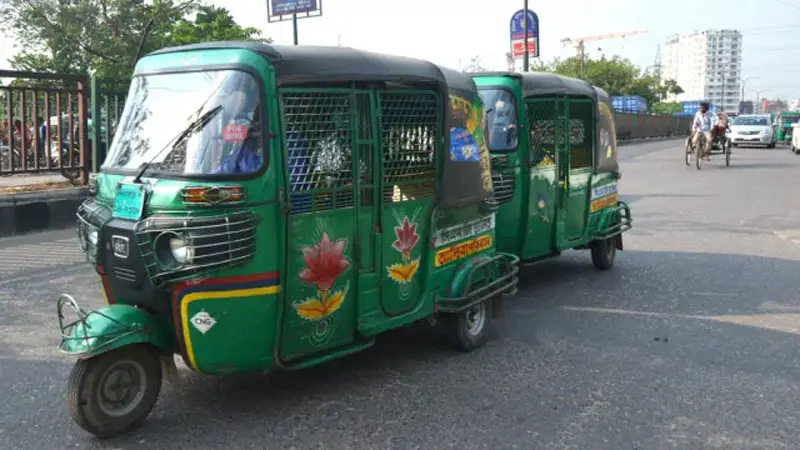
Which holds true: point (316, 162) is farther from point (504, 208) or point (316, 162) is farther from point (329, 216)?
point (504, 208)

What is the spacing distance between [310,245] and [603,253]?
484 cm

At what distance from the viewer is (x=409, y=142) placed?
15.7 feet

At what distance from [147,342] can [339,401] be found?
112 centimetres

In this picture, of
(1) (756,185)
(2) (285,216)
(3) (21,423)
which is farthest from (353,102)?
(1) (756,185)

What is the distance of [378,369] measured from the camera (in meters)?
4.93

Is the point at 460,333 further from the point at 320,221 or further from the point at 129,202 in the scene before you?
the point at 129,202

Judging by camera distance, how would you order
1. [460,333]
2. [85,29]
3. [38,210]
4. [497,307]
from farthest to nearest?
A: [85,29], [38,210], [497,307], [460,333]

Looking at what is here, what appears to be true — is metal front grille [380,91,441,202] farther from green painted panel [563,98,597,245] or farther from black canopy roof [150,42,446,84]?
green painted panel [563,98,597,245]

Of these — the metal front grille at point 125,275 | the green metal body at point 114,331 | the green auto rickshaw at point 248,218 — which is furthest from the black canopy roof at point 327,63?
the green metal body at point 114,331

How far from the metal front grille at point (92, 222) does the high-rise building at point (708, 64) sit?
12006 cm

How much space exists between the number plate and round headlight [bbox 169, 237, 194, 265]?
26 centimetres

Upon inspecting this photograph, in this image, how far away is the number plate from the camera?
12.6 feet

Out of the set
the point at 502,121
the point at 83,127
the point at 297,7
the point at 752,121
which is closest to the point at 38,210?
the point at 83,127

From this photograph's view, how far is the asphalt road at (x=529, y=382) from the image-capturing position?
3.87 metres
